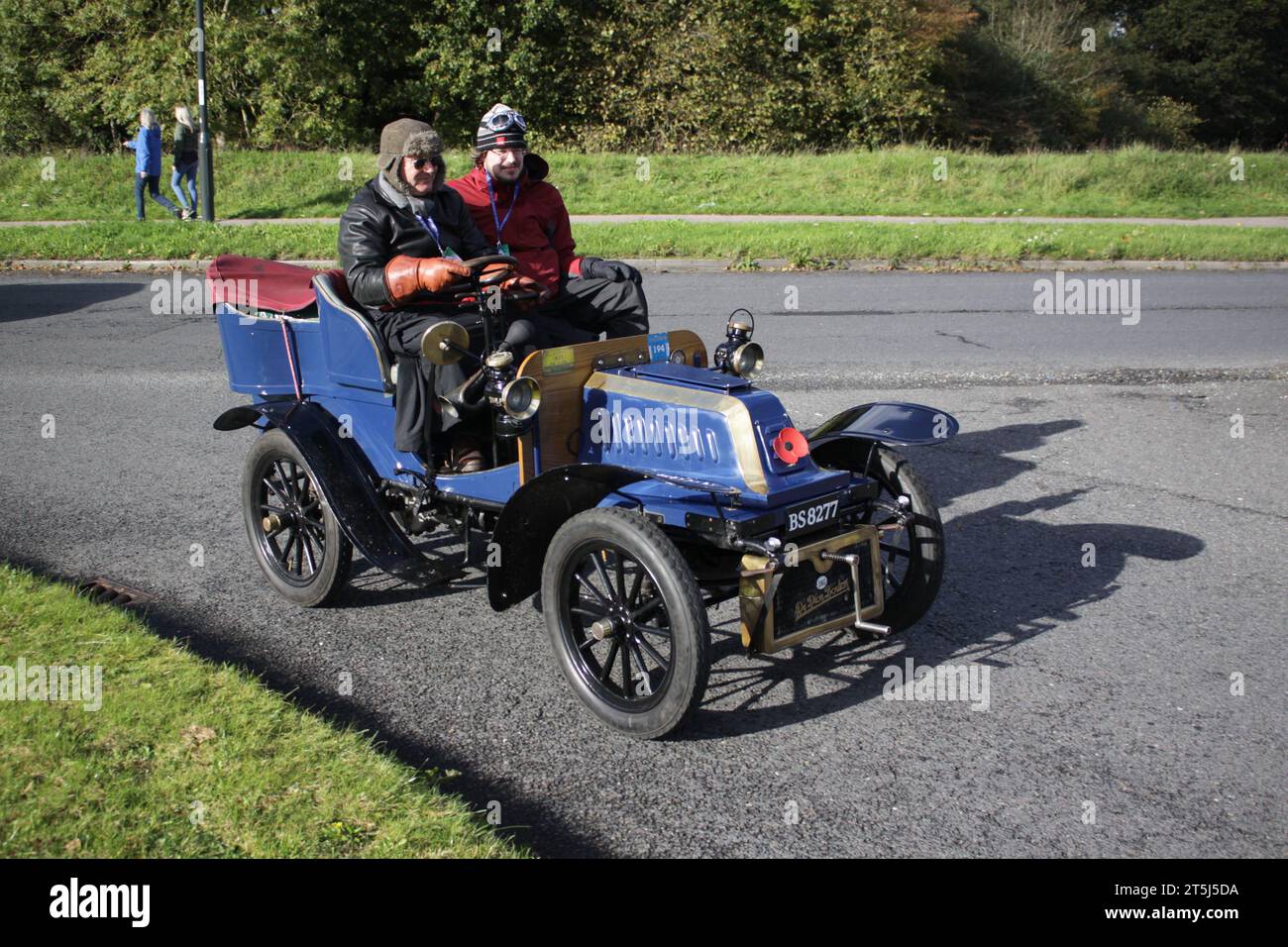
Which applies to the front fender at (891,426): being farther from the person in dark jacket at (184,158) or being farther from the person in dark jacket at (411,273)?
the person in dark jacket at (184,158)

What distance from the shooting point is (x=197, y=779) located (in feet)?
11.3

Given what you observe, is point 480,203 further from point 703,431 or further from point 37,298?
point 37,298

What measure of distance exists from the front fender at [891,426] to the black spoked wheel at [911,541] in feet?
0.27

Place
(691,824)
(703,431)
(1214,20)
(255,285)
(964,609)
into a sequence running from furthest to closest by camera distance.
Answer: (1214,20) < (255,285) < (964,609) < (703,431) < (691,824)

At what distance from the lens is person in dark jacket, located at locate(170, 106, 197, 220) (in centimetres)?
1781

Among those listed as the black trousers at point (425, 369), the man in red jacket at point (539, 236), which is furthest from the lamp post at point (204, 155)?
the black trousers at point (425, 369)

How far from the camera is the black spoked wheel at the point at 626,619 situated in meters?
3.65

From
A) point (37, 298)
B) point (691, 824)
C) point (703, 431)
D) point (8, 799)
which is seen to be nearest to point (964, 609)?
point (703, 431)

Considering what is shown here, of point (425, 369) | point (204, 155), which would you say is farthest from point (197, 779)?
point (204, 155)

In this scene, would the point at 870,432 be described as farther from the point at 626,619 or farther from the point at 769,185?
the point at 769,185

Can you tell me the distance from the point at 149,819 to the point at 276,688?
107cm

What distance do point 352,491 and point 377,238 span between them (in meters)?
1.09

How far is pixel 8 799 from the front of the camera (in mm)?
3248

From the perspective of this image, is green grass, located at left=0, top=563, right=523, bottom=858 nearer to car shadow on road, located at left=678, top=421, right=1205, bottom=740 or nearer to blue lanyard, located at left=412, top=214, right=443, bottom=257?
car shadow on road, located at left=678, top=421, right=1205, bottom=740
